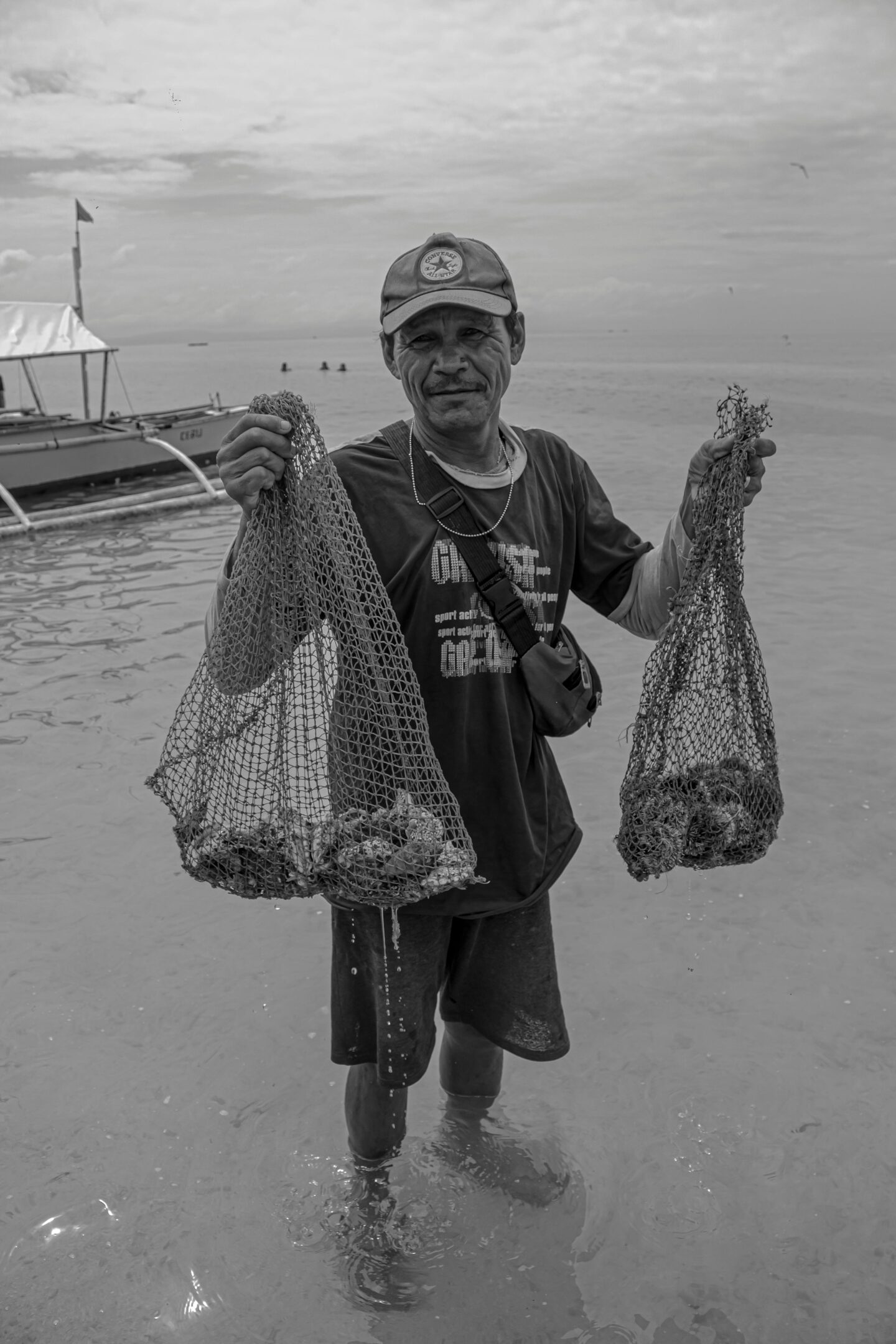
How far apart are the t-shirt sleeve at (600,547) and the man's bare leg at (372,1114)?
1.43 metres

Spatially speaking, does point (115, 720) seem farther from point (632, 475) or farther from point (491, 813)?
point (632, 475)

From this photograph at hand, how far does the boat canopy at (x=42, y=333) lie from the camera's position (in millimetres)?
18438

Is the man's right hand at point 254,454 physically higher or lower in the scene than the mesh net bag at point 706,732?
higher

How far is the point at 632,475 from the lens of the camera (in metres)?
20.9

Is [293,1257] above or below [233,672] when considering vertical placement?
below

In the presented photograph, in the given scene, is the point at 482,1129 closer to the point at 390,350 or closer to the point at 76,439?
the point at 390,350

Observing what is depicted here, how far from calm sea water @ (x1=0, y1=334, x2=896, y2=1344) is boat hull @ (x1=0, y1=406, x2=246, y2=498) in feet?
37.4

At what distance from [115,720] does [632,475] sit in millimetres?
15366

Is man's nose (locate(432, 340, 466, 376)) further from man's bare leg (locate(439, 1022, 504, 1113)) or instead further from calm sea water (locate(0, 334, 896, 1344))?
calm sea water (locate(0, 334, 896, 1344))

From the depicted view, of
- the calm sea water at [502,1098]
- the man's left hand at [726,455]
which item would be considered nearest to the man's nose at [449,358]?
the man's left hand at [726,455]

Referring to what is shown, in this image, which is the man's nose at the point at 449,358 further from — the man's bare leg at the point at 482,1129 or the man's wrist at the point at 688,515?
the man's bare leg at the point at 482,1129

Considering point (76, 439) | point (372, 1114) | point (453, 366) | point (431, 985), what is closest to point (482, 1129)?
point (372, 1114)

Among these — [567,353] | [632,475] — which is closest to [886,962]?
[632,475]

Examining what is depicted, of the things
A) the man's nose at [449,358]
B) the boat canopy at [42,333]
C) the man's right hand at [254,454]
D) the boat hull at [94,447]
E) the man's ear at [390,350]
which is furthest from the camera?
the boat canopy at [42,333]
